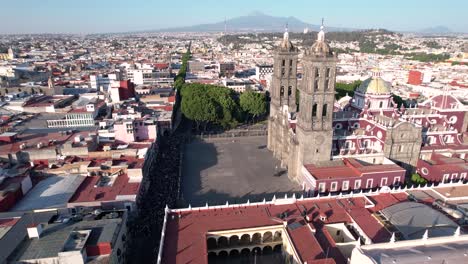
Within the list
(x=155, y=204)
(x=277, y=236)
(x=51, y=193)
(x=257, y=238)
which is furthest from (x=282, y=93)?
(x=51, y=193)

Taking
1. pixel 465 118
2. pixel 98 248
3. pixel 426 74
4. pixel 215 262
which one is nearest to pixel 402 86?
pixel 426 74

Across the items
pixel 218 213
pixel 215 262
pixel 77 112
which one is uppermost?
pixel 77 112

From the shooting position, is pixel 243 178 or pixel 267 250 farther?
pixel 243 178

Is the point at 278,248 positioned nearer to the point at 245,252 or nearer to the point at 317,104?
the point at 245,252

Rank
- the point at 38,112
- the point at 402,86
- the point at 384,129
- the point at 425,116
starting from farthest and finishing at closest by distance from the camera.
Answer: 1. the point at 402,86
2. the point at 38,112
3. the point at 425,116
4. the point at 384,129

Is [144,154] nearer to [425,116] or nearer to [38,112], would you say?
[38,112]

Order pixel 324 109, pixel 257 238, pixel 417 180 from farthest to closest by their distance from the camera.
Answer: pixel 417 180, pixel 324 109, pixel 257 238

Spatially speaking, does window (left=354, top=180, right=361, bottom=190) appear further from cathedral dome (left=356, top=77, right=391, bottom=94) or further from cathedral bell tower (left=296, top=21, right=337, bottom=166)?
cathedral dome (left=356, top=77, right=391, bottom=94)

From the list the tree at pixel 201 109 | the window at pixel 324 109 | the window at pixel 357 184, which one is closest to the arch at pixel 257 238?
the window at pixel 357 184
